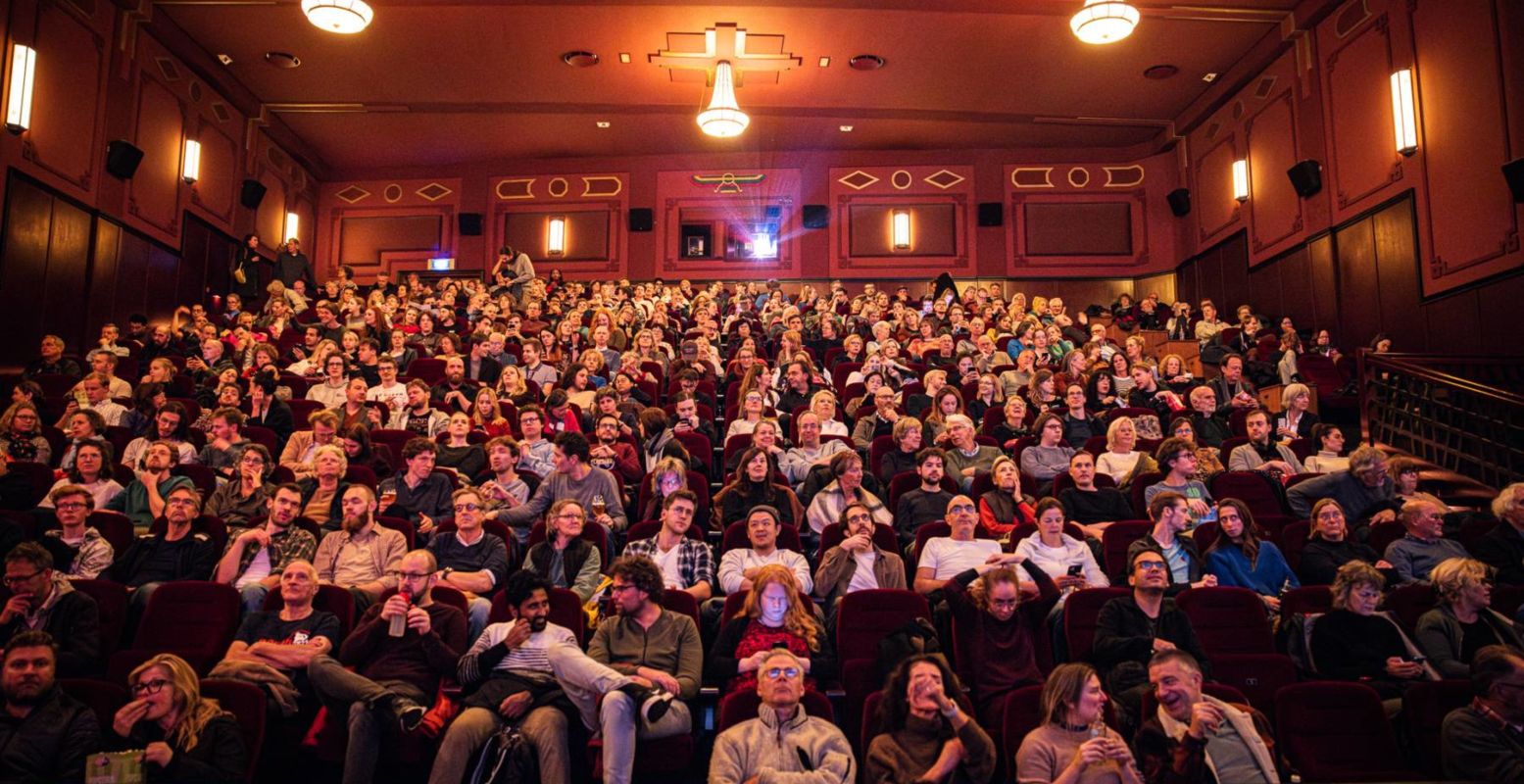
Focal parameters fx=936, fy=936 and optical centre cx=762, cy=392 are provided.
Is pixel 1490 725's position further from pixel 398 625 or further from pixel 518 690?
pixel 398 625

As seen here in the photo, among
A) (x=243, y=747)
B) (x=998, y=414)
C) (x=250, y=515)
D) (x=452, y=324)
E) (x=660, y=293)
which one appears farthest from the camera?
(x=660, y=293)

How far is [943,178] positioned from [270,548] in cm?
962

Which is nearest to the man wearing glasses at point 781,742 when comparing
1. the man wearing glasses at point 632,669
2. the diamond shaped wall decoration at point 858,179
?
the man wearing glasses at point 632,669

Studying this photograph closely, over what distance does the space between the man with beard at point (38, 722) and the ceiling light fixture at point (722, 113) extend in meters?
6.74

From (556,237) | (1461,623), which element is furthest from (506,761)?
(556,237)

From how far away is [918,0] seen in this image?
317 inches

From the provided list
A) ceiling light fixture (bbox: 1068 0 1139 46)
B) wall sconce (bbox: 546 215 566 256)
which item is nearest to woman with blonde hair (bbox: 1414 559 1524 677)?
ceiling light fixture (bbox: 1068 0 1139 46)

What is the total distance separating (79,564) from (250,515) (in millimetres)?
611

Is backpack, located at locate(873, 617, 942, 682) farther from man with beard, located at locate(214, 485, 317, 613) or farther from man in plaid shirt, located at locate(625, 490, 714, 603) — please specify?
man with beard, located at locate(214, 485, 317, 613)

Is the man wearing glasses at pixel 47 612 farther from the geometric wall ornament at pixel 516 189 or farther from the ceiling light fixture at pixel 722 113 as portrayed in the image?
the geometric wall ornament at pixel 516 189

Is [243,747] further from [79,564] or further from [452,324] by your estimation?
[452,324]

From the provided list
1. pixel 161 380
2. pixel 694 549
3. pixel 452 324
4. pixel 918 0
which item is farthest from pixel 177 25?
pixel 694 549

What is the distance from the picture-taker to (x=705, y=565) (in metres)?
3.49

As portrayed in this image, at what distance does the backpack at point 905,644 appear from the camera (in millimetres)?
2812
